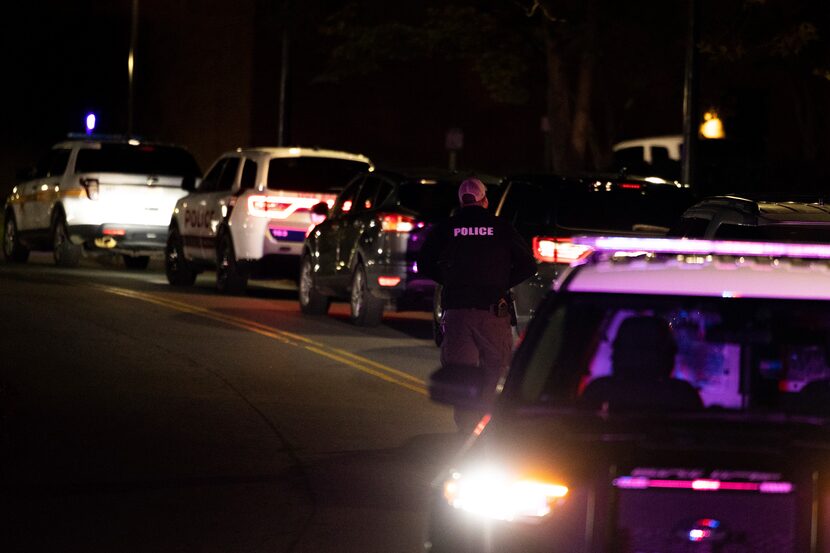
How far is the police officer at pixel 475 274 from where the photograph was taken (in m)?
11.2

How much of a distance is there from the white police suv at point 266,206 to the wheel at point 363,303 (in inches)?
97.6

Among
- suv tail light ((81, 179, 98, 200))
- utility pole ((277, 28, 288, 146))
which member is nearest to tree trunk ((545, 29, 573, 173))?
utility pole ((277, 28, 288, 146))

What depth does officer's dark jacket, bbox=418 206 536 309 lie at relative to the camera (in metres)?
11.2

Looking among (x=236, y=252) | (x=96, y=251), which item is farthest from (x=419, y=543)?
(x=96, y=251)

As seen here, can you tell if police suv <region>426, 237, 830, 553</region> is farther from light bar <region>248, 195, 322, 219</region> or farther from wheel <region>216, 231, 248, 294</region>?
wheel <region>216, 231, 248, 294</region>

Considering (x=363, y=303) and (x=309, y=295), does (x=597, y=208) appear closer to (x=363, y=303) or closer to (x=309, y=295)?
(x=363, y=303)

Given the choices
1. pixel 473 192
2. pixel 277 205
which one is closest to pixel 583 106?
pixel 277 205

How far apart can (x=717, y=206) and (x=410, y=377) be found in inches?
143

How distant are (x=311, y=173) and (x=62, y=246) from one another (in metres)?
6.24

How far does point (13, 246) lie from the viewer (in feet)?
95.0

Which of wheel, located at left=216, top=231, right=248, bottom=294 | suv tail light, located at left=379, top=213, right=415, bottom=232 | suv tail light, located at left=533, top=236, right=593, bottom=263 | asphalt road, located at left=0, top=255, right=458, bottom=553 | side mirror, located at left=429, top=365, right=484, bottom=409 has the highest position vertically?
suv tail light, located at left=379, top=213, right=415, bottom=232

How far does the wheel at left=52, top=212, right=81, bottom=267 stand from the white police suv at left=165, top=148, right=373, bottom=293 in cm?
422

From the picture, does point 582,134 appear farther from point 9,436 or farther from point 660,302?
point 660,302

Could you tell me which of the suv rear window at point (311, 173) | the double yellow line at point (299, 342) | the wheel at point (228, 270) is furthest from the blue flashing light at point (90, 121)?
the suv rear window at point (311, 173)
